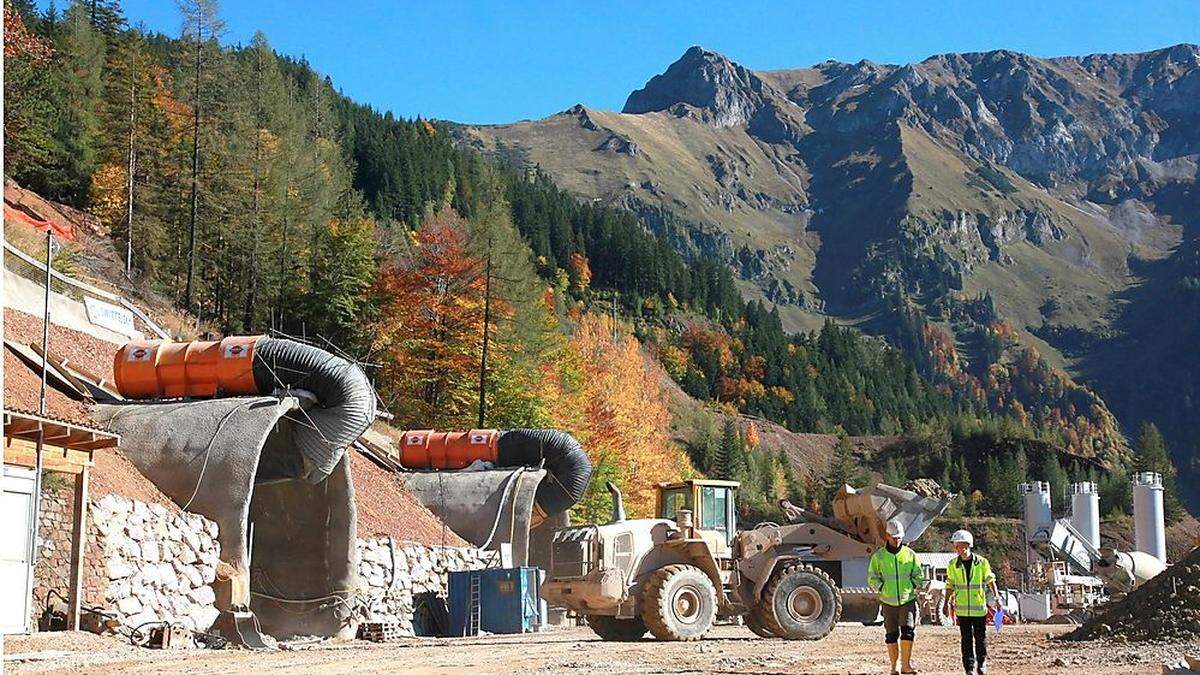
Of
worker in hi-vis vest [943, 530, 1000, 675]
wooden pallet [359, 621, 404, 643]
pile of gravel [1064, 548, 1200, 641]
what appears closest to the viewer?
worker in hi-vis vest [943, 530, 1000, 675]

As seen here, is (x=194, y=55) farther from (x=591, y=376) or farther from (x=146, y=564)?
(x=146, y=564)

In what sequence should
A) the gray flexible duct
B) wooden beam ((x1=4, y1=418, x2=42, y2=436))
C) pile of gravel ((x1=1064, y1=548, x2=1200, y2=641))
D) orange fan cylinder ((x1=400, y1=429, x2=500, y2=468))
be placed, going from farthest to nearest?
1. orange fan cylinder ((x1=400, y1=429, x2=500, y2=468))
2. the gray flexible duct
3. pile of gravel ((x1=1064, y1=548, x2=1200, y2=641))
4. wooden beam ((x1=4, y1=418, x2=42, y2=436))

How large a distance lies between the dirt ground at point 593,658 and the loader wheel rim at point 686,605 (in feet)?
2.05

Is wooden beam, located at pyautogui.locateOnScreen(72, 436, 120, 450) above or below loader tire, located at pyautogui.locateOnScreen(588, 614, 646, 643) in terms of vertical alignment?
above

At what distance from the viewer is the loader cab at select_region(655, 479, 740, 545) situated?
2625 cm

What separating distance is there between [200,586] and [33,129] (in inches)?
1624

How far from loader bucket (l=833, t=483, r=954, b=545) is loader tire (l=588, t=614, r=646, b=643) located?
4.74 metres

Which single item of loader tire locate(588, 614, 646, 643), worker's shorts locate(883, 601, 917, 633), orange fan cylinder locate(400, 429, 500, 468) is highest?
orange fan cylinder locate(400, 429, 500, 468)

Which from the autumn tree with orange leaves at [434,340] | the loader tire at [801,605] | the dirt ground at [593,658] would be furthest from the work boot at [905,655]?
the autumn tree with orange leaves at [434,340]

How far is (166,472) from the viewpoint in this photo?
2473cm

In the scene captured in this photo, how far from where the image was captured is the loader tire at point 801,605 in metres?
23.1

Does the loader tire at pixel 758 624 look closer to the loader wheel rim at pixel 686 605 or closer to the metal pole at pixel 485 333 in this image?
the loader wheel rim at pixel 686 605

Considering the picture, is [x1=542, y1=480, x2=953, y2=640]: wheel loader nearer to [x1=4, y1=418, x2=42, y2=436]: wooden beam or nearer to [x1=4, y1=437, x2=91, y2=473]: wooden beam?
[x1=4, y1=437, x2=91, y2=473]: wooden beam

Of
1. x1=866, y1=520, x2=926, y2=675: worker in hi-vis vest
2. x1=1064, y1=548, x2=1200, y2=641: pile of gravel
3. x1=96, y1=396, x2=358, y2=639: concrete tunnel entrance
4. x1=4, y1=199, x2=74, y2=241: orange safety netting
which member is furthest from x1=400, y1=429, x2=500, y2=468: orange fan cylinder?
x1=866, y1=520, x2=926, y2=675: worker in hi-vis vest
